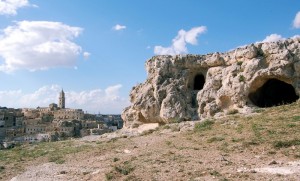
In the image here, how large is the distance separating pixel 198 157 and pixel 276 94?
16.8 metres

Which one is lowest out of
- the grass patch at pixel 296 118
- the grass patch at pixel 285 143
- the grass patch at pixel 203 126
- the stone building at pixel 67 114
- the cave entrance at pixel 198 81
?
the grass patch at pixel 285 143

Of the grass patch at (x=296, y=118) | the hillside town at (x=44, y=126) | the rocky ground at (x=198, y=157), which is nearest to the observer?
the rocky ground at (x=198, y=157)

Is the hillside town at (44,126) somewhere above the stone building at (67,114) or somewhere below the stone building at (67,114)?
below

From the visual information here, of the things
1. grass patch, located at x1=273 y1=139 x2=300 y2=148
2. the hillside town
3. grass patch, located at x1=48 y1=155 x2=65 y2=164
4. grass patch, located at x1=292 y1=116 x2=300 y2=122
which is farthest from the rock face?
the hillside town

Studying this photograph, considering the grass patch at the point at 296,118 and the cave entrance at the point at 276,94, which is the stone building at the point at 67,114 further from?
the grass patch at the point at 296,118

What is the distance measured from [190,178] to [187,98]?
1572cm

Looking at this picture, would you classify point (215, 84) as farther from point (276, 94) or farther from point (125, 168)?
point (125, 168)

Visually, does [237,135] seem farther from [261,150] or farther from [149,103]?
[149,103]

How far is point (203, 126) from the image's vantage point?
2020 cm

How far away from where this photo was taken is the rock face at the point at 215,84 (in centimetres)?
2323

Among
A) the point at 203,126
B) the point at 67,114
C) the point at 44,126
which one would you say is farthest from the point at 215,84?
the point at 67,114

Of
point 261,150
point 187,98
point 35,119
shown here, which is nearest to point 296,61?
point 187,98

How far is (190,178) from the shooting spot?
10.8 metres

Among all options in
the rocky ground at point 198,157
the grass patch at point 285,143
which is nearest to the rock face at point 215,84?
the rocky ground at point 198,157
